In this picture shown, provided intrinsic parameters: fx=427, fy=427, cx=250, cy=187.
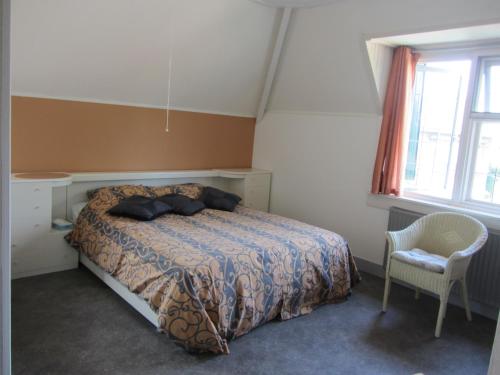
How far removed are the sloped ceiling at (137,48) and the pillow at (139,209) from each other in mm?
1093

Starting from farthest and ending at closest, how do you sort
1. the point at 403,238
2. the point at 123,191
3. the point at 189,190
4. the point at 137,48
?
the point at 189,190
the point at 123,191
the point at 137,48
the point at 403,238

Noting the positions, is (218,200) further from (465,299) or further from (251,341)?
(465,299)

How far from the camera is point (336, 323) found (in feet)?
10.0

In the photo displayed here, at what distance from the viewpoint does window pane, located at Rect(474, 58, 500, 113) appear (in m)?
3.45

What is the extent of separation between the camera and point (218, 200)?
13.6ft

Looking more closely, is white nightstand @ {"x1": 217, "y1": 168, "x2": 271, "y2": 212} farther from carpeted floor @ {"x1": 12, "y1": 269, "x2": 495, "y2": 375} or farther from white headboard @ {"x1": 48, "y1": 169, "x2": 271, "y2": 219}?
carpeted floor @ {"x1": 12, "y1": 269, "x2": 495, "y2": 375}

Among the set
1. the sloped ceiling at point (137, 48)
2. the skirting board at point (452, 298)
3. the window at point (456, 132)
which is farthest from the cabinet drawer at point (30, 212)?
the window at point (456, 132)

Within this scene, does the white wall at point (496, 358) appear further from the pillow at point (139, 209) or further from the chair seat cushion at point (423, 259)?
the pillow at point (139, 209)

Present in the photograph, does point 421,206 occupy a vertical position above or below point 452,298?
above

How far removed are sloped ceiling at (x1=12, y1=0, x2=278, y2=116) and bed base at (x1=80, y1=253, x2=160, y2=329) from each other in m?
1.52

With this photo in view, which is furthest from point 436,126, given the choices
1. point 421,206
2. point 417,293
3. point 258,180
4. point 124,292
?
point 124,292

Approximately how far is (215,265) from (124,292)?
81 centimetres

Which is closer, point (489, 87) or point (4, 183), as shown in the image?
point (4, 183)

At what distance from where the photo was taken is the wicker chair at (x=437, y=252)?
292 centimetres
